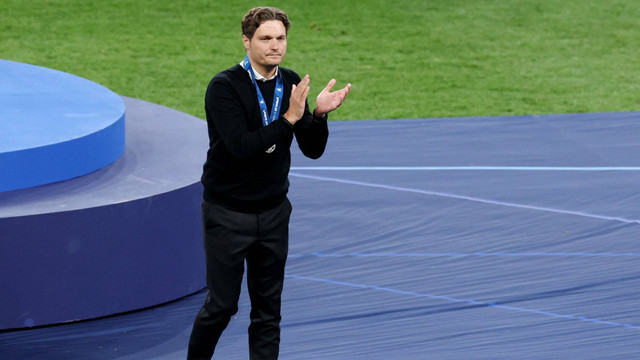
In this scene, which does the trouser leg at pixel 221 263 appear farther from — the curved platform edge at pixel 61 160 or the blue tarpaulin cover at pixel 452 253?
the curved platform edge at pixel 61 160

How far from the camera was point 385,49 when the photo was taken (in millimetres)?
12461

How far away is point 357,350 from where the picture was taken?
5.31m

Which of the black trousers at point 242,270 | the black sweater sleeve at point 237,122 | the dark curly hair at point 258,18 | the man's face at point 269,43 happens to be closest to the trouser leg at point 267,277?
the black trousers at point 242,270

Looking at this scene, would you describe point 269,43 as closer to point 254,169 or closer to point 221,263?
point 254,169

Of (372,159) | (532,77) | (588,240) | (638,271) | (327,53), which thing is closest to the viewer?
(638,271)

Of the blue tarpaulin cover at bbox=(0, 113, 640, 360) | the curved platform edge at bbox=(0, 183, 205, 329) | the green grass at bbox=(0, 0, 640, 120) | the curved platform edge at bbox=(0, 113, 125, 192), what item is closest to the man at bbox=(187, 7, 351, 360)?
the blue tarpaulin cover at bbox=(0, 113, 640, 360)

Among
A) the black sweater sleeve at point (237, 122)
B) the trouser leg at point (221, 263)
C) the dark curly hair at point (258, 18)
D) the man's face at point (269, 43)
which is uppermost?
the dark curly hair at point (258, 18)

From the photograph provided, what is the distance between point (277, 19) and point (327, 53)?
8042 millimetres

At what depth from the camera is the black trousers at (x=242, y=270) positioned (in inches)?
172

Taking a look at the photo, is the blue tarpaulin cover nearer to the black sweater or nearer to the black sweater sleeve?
the black sweater

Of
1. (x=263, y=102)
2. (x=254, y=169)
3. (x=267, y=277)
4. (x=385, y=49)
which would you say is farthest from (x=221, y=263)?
(x=385, y=49)

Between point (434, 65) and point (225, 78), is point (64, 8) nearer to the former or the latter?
point (434, 65)

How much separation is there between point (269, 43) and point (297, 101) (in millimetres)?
264

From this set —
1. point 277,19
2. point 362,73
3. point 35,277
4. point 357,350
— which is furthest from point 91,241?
point 362,73
